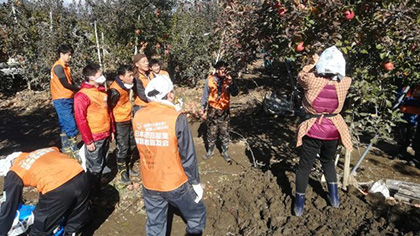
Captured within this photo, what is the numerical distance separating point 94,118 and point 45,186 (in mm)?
1235

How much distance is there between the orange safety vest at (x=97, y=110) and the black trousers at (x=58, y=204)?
933mm

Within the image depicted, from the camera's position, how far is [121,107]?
4.13 meters

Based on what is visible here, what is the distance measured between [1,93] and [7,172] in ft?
33.2

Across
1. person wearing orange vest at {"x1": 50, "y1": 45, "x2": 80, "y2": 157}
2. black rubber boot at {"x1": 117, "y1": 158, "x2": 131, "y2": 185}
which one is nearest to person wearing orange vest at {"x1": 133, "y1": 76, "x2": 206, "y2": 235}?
black rubber boot at {"x1": 117, "y1": 158, "x2": 131, "y2": 185}

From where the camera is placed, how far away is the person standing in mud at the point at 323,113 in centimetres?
275

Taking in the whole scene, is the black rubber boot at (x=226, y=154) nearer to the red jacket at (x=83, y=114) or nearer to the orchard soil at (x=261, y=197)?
the orchard soil at (x=261, y=197)

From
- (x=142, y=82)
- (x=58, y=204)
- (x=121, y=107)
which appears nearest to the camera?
(x=58, y=204)

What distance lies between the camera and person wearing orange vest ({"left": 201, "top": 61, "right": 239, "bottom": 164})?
4840mm

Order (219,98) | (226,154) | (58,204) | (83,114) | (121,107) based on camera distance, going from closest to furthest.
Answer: (58,204) < (83,114) < (121,107) < (219,98) < (226,154)

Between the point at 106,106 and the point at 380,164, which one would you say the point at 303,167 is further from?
the point at 380,164

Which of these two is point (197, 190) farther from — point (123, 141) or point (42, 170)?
point (123, 141)

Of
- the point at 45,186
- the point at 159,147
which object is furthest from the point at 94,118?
the point at 159,147

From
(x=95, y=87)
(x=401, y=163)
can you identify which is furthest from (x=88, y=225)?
(x=401, y=163)

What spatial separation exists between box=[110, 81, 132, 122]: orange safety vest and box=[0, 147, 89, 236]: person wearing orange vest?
1294 millimetres
